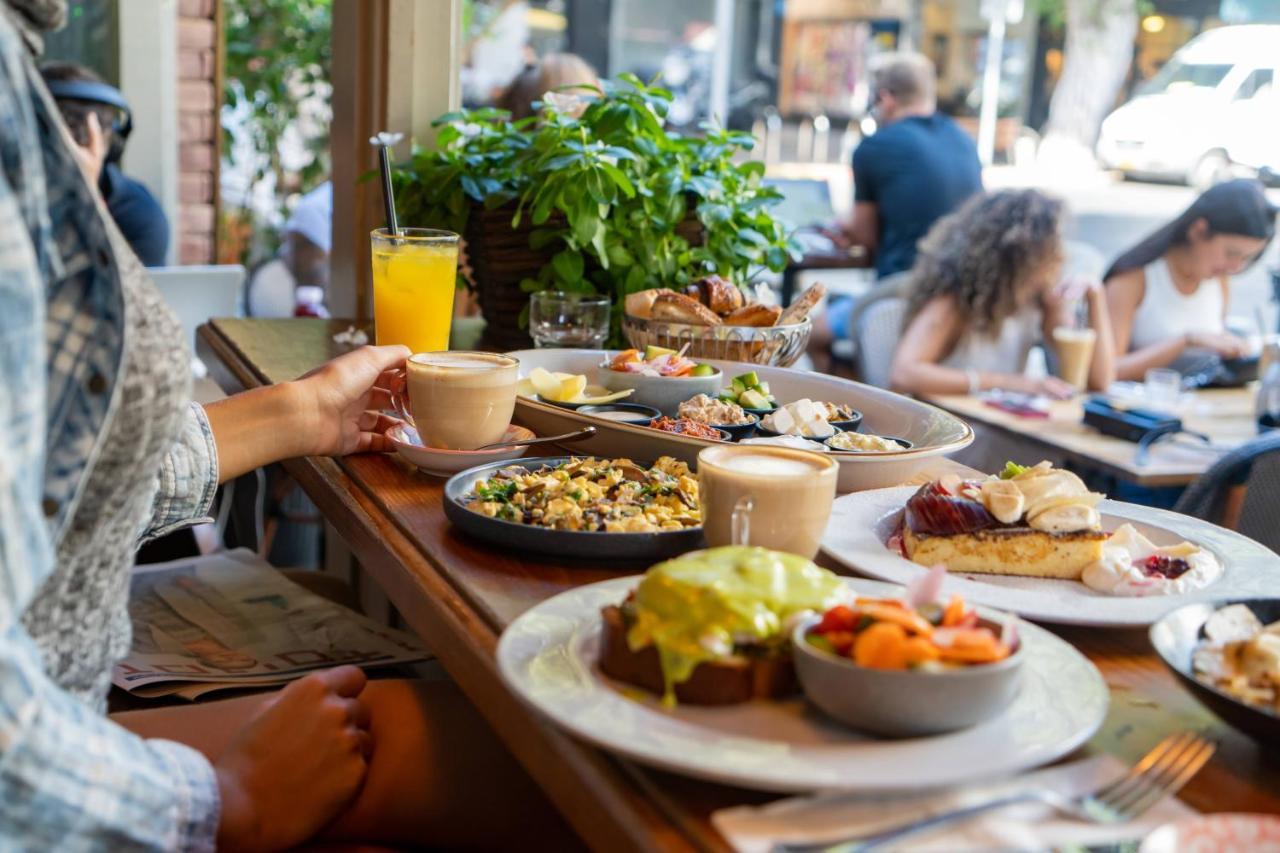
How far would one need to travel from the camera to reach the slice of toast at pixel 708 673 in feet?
2.74

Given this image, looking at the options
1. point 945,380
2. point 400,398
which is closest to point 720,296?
point 400,398

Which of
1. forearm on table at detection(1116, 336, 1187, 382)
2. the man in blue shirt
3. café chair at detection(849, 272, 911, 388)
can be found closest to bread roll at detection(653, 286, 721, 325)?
café chair at detection(849, 272, 911, 388)

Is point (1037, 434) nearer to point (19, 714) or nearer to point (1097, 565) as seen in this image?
point (1097, 565)

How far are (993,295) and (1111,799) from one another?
10.6 feet

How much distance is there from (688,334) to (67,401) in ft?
3.52

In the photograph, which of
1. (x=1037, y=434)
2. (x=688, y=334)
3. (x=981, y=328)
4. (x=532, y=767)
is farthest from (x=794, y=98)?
(x=532, y=767)

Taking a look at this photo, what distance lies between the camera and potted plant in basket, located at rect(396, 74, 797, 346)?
6.51 ft

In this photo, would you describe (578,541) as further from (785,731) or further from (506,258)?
(506,258)

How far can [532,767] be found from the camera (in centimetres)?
89

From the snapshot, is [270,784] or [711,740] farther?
[270,784]

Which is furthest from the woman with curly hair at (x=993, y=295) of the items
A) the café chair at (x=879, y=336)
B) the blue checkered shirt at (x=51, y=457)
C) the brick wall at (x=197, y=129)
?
the blue checkered shirt at (x=51, y=457)

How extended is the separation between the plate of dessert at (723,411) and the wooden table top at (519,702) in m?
0.12

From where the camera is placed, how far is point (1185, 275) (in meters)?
4.23

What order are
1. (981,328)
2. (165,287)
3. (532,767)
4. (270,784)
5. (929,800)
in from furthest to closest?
(981,328) → (165,287) → (270,784) → (532,767) → (929,800)
